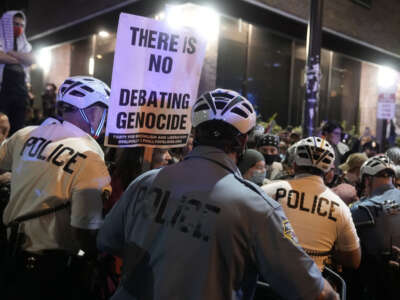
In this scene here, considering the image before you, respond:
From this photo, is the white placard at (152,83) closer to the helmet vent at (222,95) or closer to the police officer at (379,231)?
the helmet vent at (222,95)

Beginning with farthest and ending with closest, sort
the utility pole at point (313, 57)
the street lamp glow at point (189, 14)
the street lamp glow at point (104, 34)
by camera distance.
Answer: the street lamp glow at point (104, 34)
the street lamp glow at point (189, 14)
the utility pole at point (313, 57)

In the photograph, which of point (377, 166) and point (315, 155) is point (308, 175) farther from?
point (377, 166)

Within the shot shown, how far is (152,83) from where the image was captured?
12.1ft

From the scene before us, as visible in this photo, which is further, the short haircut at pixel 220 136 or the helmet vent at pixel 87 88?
the helmet vent at pixel 87 88

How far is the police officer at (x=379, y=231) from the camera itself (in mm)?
4082

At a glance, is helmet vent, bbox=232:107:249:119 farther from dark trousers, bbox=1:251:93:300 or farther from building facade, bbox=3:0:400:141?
building facade, bbox=3:0:400:141

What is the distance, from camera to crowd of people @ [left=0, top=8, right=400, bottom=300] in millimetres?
1769

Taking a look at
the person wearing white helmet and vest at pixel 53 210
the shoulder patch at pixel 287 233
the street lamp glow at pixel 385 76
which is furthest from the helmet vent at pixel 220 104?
the street lamp glow at pixel 385 76

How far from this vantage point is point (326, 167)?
11.7 feet

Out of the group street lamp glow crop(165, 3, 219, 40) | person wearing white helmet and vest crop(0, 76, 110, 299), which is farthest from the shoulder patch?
street lamp glow crop(165, 3, 219, 40)

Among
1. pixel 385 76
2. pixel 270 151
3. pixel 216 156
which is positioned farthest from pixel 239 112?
pixel 385 76

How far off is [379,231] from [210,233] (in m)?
2.95

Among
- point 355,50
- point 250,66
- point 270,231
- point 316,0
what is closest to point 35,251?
point 270,231

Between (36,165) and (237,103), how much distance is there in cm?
140
